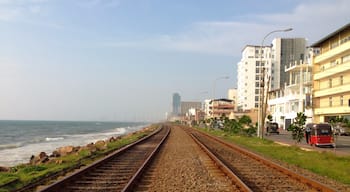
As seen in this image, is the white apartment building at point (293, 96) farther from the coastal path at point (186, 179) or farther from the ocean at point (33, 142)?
the coastal path at point (186, 179)

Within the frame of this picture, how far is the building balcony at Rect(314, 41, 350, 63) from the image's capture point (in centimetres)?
6364

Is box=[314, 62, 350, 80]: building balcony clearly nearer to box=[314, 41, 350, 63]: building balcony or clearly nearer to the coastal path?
box=[314, 41, 350, 63]: building balcony

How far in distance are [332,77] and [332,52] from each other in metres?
3.97

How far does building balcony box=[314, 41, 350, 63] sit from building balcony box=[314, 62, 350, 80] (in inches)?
81.3

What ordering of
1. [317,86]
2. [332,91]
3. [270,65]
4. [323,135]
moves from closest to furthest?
[323,135] → [332,91] → [317,86] → [270,65]

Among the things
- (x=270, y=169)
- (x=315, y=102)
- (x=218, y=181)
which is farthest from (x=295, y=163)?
(x=315, y=102)

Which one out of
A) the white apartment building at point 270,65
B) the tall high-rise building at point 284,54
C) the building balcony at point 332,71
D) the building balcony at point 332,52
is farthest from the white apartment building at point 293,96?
the tall high-rise building at point 284,54

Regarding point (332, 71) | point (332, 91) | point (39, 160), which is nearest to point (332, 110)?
point (332, 91)

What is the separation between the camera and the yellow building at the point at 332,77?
63906 mm

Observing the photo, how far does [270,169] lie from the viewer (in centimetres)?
1609

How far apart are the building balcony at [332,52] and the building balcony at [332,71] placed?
2.07 metres

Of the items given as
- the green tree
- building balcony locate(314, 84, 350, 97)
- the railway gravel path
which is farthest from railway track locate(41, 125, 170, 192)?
building balcony locate(314, 84, 350, 97)

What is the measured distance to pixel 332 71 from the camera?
2675 inches

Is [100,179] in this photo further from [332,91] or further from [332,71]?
[332,71]
